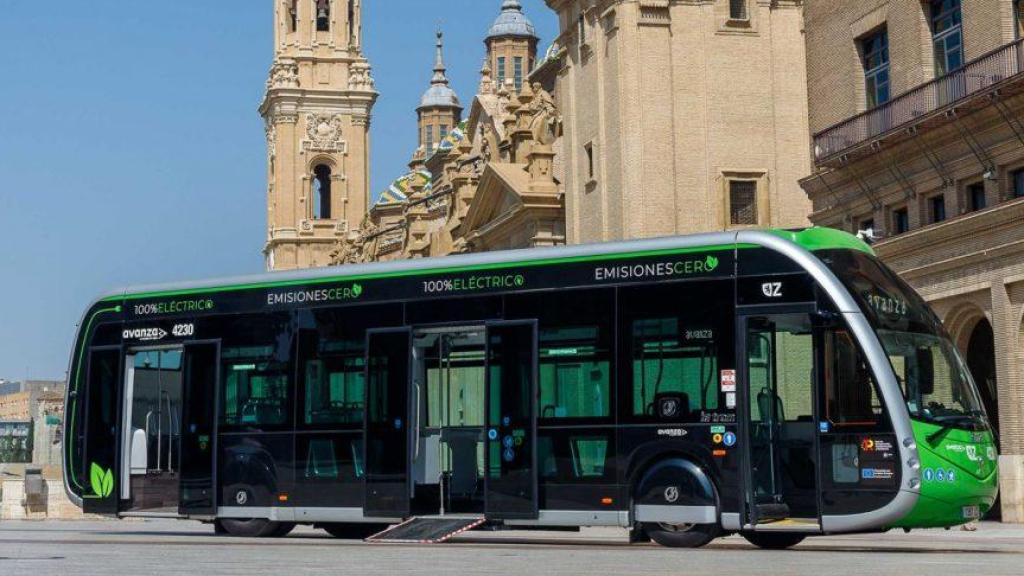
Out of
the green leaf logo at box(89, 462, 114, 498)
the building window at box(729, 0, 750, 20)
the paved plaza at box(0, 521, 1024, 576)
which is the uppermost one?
the building window at box(729, 0, 750, 20)

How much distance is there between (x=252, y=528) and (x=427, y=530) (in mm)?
3269

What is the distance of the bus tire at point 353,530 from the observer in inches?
875

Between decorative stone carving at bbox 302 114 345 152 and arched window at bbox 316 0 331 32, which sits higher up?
arched window at bbox 316 0 331 32

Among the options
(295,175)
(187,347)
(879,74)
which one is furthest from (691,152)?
(295,175)

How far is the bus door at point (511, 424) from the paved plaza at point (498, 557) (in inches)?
19.5

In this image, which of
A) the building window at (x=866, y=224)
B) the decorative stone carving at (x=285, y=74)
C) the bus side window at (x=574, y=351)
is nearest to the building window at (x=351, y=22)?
the decorative stone carving at (x=285, y=74)

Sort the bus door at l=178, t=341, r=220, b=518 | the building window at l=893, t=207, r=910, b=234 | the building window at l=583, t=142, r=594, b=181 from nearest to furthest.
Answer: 1. the bus door at l=178, t=341, r=220, b=518
2. the building window at l=893, t=207, r=910, b=234
3. the building window at l=583, t=142, r=594, b=181

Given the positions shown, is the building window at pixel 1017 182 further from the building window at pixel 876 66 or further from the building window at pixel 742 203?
the building window at pixel 742 203

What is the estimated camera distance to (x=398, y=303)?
20.5 m

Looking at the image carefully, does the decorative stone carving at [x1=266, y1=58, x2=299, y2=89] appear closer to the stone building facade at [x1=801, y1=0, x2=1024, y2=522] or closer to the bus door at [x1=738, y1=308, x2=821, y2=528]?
the stone building facade at [x1=801, y1=0, x2=1024, y2=522]

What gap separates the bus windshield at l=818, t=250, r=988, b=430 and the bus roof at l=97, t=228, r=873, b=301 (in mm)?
303

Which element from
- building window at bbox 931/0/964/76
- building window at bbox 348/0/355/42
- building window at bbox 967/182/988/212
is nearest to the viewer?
building window at bbox 967/182/988/212

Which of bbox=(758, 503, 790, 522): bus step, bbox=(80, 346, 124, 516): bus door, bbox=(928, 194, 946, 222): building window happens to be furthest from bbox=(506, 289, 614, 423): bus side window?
bbox=(928, 194, 946, 222): building window

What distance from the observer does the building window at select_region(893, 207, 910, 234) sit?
33219 millimetres
